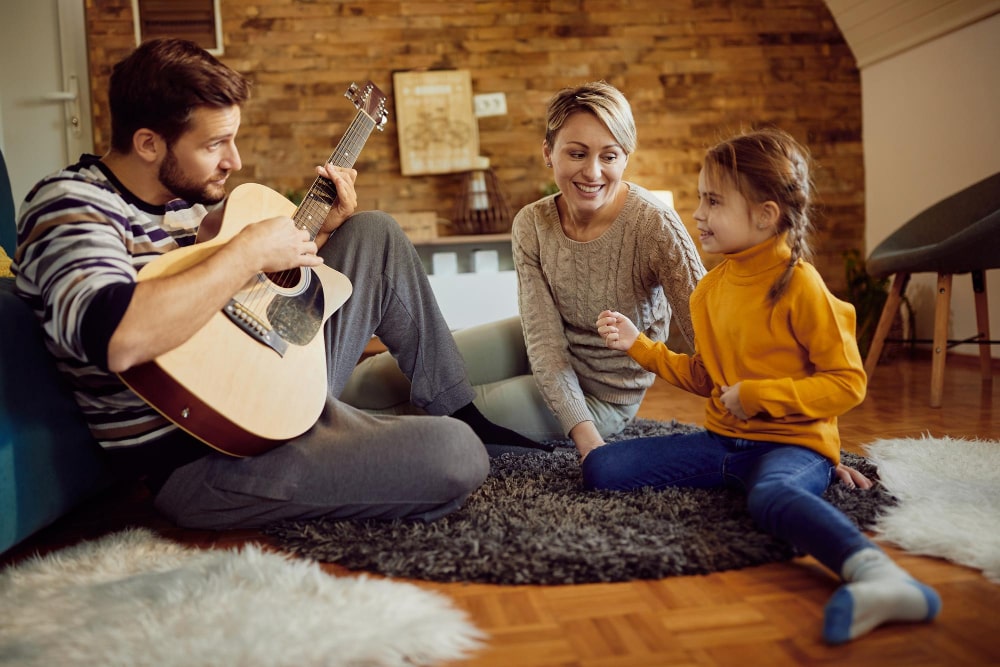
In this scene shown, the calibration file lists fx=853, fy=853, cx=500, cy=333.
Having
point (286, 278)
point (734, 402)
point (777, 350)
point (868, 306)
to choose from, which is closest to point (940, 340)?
point (868, 306)

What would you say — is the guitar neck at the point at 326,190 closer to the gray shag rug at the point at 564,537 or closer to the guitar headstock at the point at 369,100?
the guitar headstock at the point at 369,100

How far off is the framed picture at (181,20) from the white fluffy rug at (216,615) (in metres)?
3.85

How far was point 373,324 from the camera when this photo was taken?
1853 mm

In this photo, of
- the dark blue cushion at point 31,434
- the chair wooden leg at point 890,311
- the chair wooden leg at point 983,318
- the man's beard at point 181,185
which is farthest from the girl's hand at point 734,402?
the chair wooden leg at point 983,318

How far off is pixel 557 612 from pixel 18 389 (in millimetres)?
929

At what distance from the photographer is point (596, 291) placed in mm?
2066

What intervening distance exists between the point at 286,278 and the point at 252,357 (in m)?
0.21

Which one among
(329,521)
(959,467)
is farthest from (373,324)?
(959,467)

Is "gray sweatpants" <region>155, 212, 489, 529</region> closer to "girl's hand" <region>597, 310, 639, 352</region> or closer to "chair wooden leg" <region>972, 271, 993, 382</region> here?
"girl's hand" <region>597, 310, 639, 352</region>

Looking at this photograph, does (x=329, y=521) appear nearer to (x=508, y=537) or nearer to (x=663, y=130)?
(x=508, y=537)

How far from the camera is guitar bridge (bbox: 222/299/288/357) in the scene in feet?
4.67

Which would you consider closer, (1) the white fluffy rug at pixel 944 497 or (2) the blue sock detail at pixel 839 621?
(2) the blue sock detail at pixel 839 621

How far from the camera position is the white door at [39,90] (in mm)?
4289

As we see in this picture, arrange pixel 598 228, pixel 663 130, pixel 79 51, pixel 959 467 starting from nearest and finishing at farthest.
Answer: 1. pixel 959 467
2. pixel 598 228
3. pixel 79 51
4. pixel 663 130
